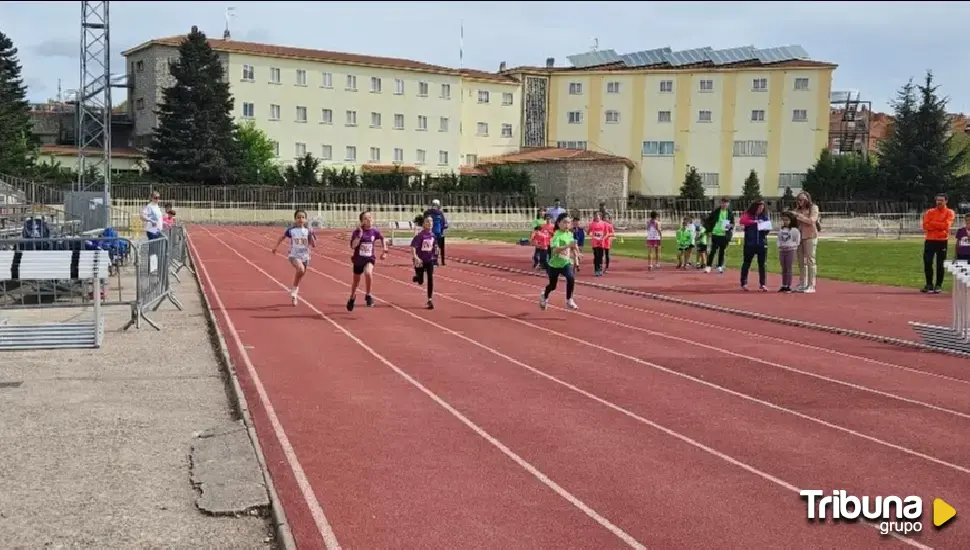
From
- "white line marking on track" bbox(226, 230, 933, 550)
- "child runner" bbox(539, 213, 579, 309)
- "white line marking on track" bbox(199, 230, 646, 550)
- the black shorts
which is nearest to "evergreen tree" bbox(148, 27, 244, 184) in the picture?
the black shorts

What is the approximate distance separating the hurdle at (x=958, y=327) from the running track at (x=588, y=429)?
0.77m

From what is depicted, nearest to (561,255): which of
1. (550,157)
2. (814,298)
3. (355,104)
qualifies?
(814,298)

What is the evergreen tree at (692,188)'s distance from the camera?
71.6 meters

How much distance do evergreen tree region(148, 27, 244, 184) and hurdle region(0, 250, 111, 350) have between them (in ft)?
175

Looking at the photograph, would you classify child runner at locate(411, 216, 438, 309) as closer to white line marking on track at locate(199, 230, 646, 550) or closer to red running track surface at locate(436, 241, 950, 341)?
white line marking on track at locate(199, 230, 646, 550)

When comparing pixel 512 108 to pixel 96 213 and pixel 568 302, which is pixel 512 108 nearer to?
→ pixel 96 213

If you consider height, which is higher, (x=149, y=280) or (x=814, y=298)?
(x=149, y=280)

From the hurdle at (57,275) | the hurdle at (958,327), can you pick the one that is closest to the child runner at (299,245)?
the hurdle at (57,275)

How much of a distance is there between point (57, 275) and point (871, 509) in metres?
9.57

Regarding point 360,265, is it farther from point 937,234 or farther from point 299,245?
point 937,234

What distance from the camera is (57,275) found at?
39.2ft

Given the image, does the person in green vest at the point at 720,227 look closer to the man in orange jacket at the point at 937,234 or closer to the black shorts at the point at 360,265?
the man in orange jacket at the point at 937,234

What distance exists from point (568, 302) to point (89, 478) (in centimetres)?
1142

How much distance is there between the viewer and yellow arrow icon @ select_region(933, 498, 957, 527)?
237 inches
